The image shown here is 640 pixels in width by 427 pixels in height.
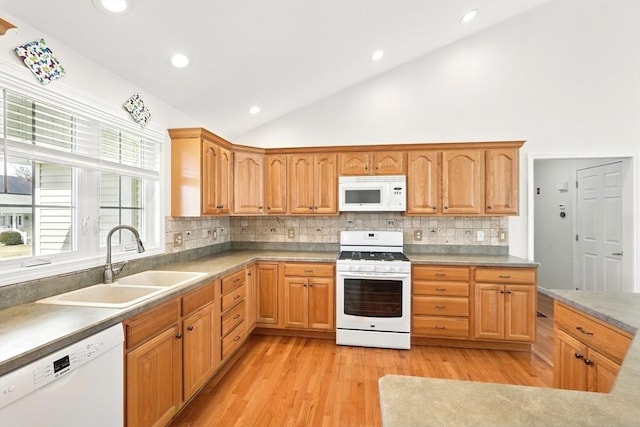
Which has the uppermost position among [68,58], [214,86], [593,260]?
[214,86]

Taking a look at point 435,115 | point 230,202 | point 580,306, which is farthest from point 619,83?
point 230,202

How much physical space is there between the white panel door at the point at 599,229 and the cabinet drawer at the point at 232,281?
428 cm

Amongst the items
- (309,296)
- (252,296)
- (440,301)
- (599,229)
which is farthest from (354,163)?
(599,229)

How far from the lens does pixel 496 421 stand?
0.65 metres

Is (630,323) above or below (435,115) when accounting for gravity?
below

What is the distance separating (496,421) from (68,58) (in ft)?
8.37

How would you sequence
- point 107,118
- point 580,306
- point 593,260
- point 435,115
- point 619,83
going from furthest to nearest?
point 593,260
point 435,115
point 619,83
point 107,118
point 580,306

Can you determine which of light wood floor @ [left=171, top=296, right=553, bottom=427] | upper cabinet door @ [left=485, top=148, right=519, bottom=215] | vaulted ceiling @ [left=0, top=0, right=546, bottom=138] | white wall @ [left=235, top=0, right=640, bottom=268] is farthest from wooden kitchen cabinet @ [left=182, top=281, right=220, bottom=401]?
upper cabinet door @ [left=485, top=148, right=519, bottom=215]

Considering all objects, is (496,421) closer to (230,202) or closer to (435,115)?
(230,202)

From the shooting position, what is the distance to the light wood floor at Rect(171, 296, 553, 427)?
198 cm

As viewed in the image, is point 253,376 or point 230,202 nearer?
point 253,376

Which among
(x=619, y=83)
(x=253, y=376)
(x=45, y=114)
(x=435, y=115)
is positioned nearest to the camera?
(x=45, y=114)

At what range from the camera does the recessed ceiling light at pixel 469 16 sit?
288 cm

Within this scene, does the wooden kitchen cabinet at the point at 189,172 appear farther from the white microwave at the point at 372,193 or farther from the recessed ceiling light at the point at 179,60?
the white microwave at the point at 372,193
